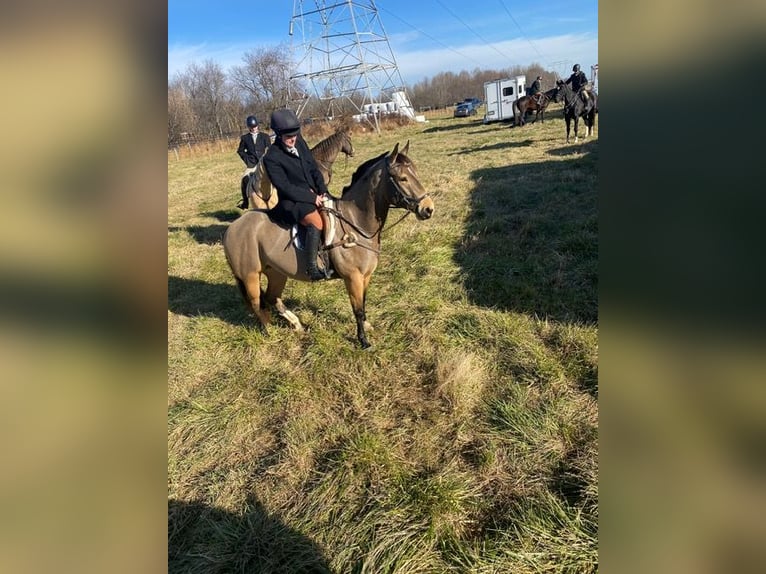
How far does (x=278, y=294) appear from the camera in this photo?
5473 millimetres

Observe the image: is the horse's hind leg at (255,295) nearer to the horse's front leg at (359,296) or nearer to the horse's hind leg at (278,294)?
the horse's hind leg at (278,294)

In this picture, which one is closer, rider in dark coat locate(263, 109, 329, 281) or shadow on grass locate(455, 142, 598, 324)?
rider in dark coat locate(263, 109, 329, 281)

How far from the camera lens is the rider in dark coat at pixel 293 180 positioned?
14.1 feet

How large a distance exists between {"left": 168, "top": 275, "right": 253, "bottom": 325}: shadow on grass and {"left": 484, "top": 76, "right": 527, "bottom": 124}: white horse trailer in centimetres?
2675

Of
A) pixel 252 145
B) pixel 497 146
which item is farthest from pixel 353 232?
pixel 497 146

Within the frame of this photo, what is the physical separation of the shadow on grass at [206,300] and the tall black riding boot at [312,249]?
1717 millimetres

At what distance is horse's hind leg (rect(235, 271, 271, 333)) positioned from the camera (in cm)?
507

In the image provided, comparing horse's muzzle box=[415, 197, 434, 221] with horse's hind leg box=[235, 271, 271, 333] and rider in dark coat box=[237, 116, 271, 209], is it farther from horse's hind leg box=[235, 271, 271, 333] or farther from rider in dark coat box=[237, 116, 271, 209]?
rider in dark coat box=[237, 116, 271, 209]

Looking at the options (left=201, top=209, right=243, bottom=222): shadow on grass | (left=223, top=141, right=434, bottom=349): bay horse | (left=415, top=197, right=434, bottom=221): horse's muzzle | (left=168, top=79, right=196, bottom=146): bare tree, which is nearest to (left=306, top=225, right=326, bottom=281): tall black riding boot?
(left=223, top=141, right=434, bottom=349): bay horse

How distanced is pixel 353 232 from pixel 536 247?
341cm

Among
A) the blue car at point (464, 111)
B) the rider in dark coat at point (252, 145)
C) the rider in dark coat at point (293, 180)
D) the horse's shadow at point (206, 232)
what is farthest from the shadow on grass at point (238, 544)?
the blue car at point (464, 111)
